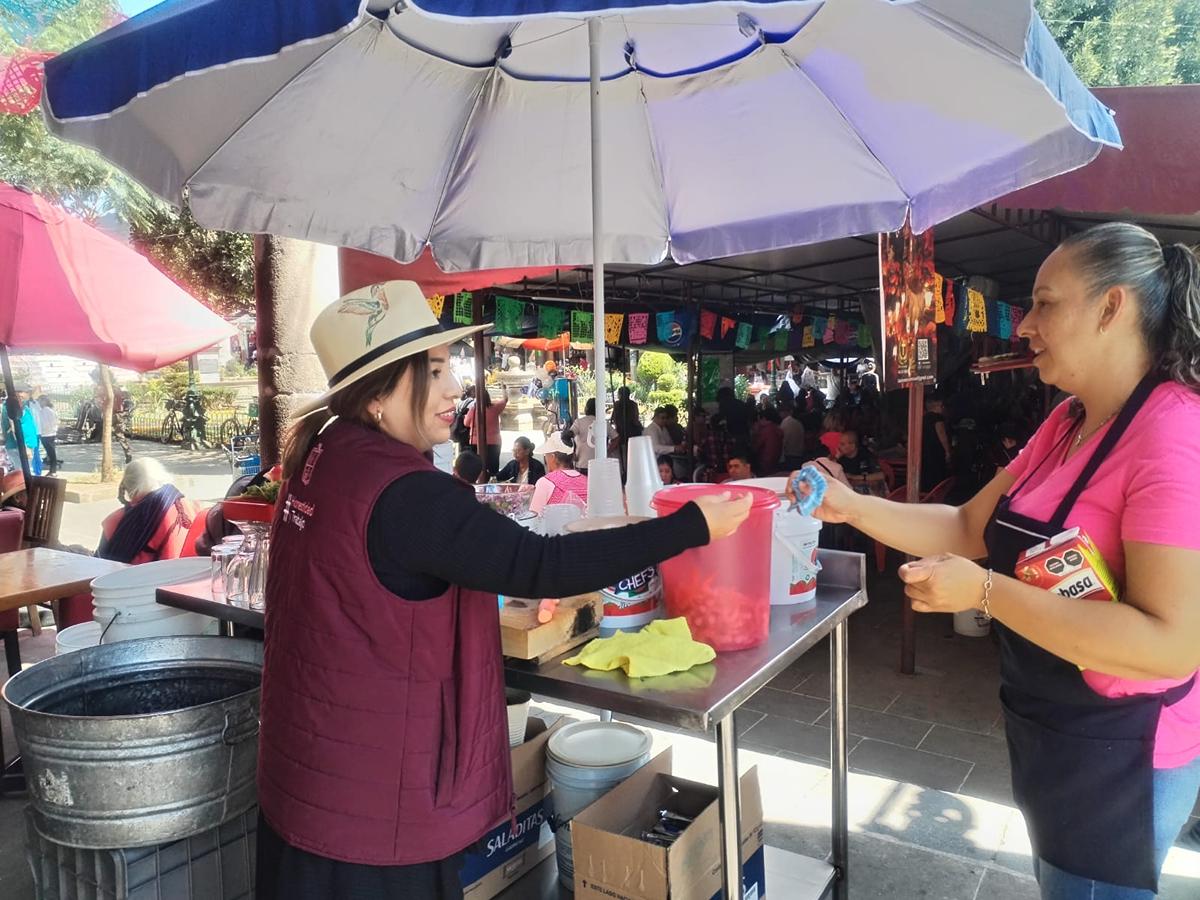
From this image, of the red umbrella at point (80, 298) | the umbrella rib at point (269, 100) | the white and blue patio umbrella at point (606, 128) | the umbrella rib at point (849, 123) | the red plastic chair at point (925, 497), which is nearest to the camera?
the white and blue patio umbrella at point (606, 128)

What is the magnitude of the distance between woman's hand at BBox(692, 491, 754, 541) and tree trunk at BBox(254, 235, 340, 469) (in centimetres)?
344

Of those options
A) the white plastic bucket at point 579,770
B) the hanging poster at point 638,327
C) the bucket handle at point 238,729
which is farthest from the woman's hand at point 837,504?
the hanging poster at point 638,327

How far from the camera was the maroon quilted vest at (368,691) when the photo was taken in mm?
1439

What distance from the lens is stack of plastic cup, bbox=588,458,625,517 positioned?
211 centimetres

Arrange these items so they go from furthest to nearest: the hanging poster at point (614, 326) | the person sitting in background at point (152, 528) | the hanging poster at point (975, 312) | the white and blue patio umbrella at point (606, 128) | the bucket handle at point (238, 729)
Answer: the hanging poster at point (614, 326), the hanging poster at point (975, 312), the person sitting in background at point (152, 528), the white and blue patio umbrella at point (606, 128), the bucket handle at point (238, 729)

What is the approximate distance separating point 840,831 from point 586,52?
2723mm

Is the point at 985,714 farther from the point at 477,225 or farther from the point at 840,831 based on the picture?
the point at 477,225

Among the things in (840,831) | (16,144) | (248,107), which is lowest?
(840,831)

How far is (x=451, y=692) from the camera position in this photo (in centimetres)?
149

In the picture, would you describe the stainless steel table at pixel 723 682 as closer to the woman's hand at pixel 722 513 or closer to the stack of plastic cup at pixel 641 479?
the woman's hand at pixel 722 513

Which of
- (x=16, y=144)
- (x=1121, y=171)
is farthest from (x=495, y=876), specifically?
(x=16, y=144)

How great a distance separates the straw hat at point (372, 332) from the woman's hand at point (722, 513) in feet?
2.04

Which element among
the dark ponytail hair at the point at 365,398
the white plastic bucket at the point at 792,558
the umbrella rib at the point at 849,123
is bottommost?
the white plastic bucket at the point at 792,558

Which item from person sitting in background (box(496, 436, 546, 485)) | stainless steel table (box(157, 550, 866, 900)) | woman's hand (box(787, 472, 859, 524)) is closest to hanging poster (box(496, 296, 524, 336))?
person sitting in background (box(496, 436, 546, 485))
